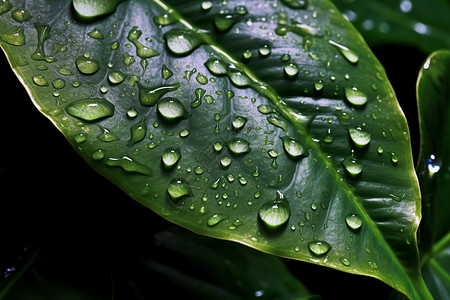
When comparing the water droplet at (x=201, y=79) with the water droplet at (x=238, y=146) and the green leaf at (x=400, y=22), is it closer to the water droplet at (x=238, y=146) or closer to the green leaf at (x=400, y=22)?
the water droplet at (x=238, y=146)

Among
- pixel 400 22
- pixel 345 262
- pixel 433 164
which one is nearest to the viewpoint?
pixel 345 262

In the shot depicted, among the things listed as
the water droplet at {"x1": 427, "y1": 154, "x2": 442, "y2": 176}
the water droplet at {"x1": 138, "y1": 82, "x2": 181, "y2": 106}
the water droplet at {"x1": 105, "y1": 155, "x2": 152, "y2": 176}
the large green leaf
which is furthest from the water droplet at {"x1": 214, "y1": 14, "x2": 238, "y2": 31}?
the water droplet at {"x1": 427, "y1": 154, "x2": 442, "y2": 176}

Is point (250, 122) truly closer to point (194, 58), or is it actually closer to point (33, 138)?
point (194, 58)

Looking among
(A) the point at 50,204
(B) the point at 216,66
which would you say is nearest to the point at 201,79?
(B) the point at 216,66

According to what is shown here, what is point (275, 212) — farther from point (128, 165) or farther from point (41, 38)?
point (41, 38)

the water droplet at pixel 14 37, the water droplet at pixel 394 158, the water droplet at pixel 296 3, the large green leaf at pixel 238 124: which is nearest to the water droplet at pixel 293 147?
the large green leaf at pixel 238 124
